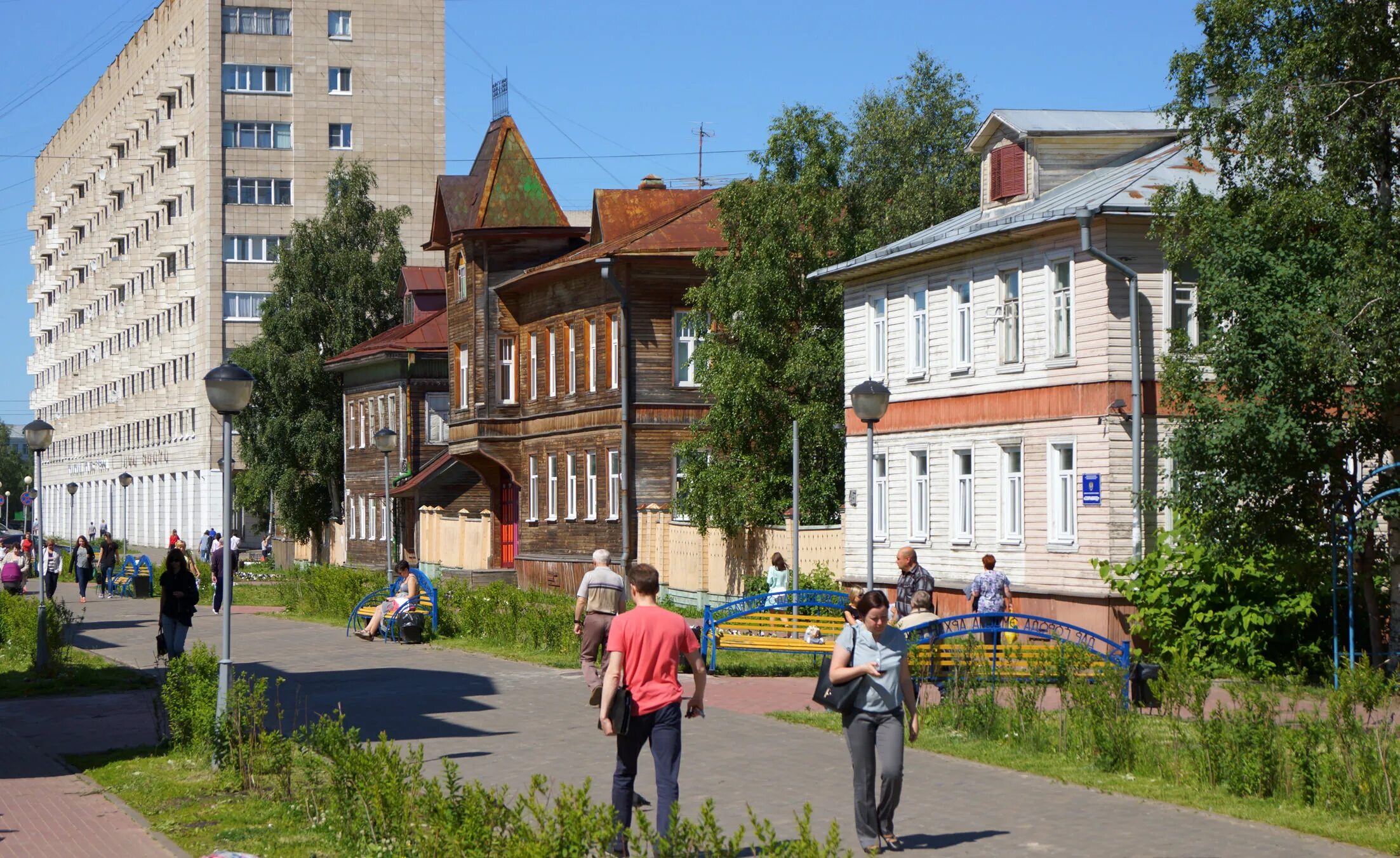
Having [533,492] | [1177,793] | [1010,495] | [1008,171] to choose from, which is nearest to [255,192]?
[533,492]

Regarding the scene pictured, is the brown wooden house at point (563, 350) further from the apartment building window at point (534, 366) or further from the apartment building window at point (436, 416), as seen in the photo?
→ the apartment building window at point (436, 416)

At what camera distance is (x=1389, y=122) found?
19469mm

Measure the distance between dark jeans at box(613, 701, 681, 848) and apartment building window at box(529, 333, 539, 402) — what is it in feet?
118

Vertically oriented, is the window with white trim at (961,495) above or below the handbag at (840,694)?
above

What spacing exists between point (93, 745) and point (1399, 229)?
14.9 m

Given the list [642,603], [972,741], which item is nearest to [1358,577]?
[972,741]

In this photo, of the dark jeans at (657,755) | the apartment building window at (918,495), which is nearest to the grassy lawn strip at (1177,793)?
the dark jeans at (657,755)

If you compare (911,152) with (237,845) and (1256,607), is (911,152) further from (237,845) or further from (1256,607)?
(237,845)

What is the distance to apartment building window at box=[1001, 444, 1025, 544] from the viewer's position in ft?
87.6

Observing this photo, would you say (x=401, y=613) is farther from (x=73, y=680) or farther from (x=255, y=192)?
(x=255, y=192)

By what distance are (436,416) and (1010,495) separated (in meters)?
32.7

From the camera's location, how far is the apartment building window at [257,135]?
262ft

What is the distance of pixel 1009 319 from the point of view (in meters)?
27.1

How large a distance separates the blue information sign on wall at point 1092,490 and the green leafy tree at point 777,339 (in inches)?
404
